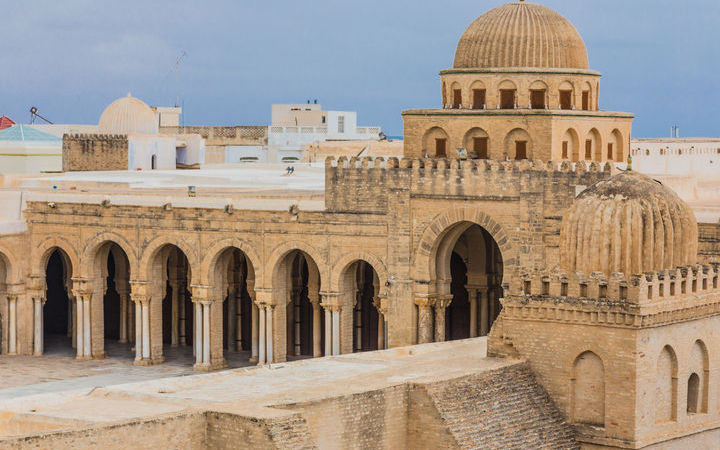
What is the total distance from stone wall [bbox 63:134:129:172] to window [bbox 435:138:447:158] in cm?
2265

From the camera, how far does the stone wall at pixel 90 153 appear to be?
61781 millimetres

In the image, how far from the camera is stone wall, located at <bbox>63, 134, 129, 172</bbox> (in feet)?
203

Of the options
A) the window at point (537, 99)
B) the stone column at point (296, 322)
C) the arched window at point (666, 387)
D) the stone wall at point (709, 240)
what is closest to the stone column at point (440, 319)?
the window at point (537, 99)

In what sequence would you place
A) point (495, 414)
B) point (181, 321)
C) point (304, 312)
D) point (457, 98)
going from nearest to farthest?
point (495, 414)
point (457, 98)
point (304, 312)
point (181, 321)

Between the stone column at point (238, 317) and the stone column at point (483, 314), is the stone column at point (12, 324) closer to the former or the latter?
the stone column at point (238, 317)

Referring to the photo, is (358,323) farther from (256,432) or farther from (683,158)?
(683,158)

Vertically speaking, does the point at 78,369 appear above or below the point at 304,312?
below

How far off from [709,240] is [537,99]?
6.54 meters

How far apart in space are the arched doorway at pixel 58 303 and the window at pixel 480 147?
46.2 feet

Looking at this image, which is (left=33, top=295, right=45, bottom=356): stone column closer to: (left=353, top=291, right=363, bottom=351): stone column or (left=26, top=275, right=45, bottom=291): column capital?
(left=26, top=275, right=45, bottom=291): column capital

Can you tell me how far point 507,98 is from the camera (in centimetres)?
4169

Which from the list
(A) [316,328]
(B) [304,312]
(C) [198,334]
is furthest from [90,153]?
(A) [316,328]

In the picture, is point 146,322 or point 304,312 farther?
point 304,312

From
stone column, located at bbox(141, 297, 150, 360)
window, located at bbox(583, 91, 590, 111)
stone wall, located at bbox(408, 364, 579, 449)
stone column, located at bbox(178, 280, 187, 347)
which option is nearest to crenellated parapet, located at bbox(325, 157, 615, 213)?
window, located at bbox(583, 91, 590, 111)
